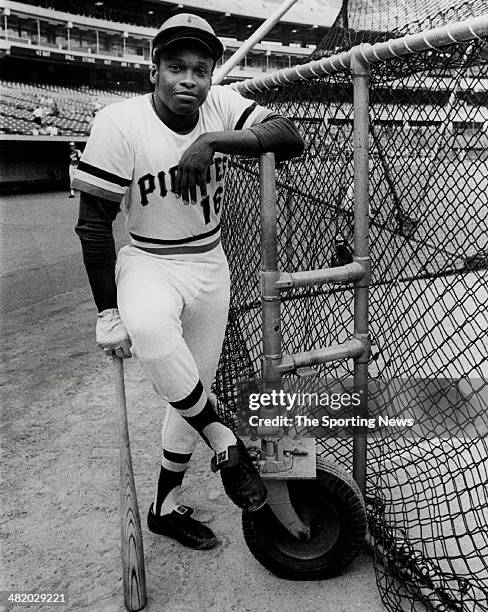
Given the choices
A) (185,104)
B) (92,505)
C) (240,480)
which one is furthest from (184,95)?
(92,505)

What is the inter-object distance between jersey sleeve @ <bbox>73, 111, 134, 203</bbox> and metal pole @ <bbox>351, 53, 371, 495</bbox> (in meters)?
0.75

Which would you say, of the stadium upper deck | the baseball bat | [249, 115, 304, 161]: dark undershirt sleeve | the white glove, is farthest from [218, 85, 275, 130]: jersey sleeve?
the stadium upper deck

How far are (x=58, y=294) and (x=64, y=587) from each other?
14.6 ft

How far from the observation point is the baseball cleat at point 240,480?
2.01 m

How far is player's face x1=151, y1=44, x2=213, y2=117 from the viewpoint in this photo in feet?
6.67

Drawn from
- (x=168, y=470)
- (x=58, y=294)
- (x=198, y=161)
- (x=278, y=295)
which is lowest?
(x=58, y=294)

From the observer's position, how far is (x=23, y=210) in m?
14.8

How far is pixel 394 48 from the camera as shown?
1.95m

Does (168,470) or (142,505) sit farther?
(142,505)

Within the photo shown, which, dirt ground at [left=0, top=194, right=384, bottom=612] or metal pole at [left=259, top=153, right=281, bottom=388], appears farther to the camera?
dirt ground at [left=0, top=194, right=384, bottom=612]

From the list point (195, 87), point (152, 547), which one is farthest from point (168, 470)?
point (195, 87)

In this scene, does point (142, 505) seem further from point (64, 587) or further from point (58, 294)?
point (58, 294)

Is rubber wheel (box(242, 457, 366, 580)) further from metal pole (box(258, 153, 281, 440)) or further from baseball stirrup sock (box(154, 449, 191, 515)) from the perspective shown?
baseball stirrup sock (box(154, 449, 191, 515))

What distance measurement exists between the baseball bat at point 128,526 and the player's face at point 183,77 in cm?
83
